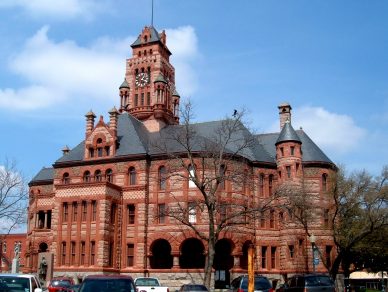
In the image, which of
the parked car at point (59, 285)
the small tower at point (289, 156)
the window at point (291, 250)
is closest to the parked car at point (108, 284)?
the parked car at point (59, 285)

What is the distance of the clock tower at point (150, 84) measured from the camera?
57.0 meters

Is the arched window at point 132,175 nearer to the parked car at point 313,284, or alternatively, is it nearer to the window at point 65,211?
the window at point 65,211

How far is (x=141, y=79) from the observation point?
61812 millimetres

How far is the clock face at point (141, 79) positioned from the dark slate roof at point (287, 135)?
1899 centimetres

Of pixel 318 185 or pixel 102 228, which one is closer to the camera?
pixel 102 228

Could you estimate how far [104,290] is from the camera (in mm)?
14133

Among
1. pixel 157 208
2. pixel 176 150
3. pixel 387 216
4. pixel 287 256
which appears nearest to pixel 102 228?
pixel 157 208

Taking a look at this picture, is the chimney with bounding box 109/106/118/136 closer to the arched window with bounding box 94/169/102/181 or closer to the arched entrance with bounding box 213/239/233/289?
the arched window with bounding box 94/169/102/181

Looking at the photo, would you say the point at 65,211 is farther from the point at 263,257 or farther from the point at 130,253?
the point at 263,257

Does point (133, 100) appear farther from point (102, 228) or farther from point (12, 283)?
point (12, 283)

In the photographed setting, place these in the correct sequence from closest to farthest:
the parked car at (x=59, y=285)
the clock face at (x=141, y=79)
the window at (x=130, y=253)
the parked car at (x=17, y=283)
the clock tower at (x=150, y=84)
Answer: the parked car at (x=17, y=283)
the parked car at (x=59, y=285)
the window at (x=130, y=253)
the clock tower at (x=150, y=84)
the clock face at (x=141, y=79)

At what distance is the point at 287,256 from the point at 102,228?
56.2 ft

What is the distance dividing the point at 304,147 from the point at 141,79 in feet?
70.9

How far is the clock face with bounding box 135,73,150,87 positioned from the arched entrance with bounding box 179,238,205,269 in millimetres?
21406
